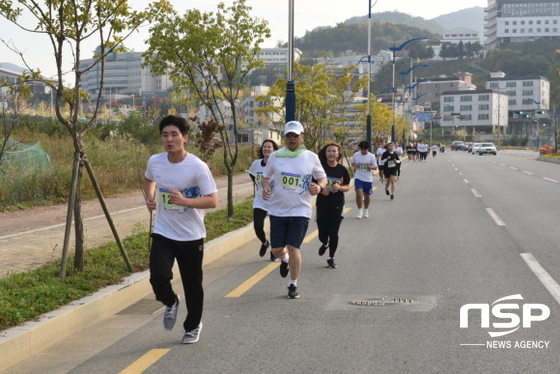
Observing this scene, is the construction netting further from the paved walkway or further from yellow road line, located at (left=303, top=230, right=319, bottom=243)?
yellow road line, located at (left=303, top=230, right=319, bottom=243)

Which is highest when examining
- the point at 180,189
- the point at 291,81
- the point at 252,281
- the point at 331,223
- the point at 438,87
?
the point at 438,87

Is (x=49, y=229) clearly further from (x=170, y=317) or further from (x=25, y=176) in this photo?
(x=170, y=317)

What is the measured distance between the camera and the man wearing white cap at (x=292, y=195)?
26.7 feet

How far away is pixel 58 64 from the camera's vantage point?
8.45 meters

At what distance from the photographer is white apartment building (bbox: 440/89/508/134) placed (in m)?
165

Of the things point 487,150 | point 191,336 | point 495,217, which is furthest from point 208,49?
point 487,150

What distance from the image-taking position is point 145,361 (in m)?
5.79

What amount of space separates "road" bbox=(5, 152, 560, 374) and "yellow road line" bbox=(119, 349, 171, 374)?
2cm

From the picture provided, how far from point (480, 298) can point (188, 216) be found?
3272 mm

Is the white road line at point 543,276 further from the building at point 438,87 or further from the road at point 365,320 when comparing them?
the building at point 438,87

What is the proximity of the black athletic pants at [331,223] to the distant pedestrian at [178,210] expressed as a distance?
157 inches

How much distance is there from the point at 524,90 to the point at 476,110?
18316 millimetres

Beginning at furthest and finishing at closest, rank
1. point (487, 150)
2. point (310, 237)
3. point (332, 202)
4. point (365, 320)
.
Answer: point (487, 150) → point (310, 237) → point (332, 202) → point (365, 320)

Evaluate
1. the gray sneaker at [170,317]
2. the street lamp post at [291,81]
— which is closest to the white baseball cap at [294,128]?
the gray sneaker at [170,317]
